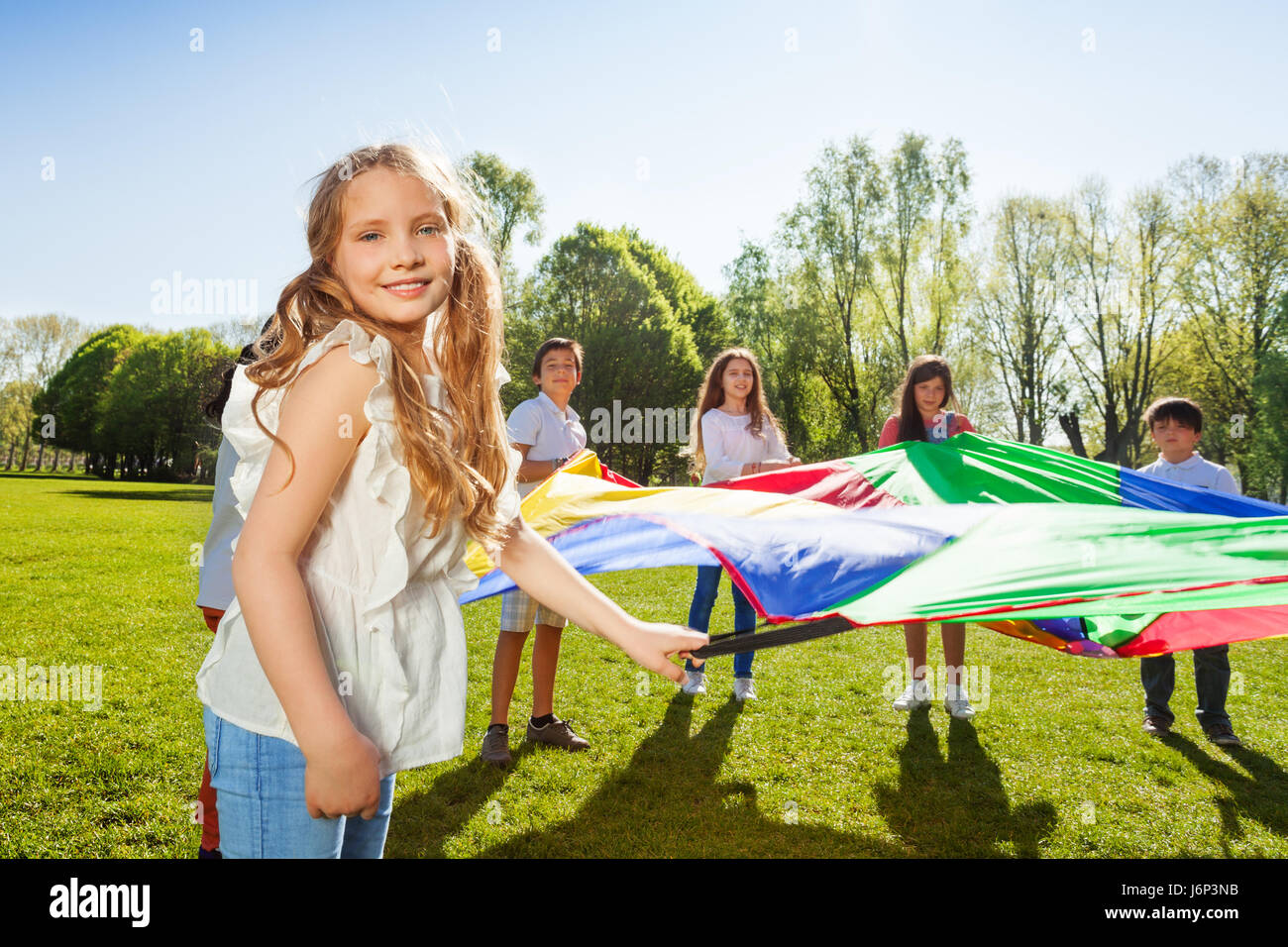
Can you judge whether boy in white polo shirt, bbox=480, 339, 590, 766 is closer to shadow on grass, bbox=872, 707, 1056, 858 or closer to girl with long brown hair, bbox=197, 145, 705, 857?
shadow on grass, bbox=872, 707, 1056, 858

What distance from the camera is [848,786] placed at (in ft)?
15.1

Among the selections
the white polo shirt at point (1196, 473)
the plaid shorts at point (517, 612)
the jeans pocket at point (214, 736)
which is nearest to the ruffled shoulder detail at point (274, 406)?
the jeans pocket at point (214, 736)

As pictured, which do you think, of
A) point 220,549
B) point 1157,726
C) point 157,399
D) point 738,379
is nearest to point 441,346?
point 220,549

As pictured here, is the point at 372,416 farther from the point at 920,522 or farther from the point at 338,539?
the point at 920,522

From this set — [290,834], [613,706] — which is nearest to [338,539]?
[290,834]

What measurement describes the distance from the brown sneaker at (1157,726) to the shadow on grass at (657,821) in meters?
2.87

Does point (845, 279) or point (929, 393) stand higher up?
point (845, 279)

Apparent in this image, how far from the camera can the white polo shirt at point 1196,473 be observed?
5.35 meters

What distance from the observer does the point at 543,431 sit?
529 cm

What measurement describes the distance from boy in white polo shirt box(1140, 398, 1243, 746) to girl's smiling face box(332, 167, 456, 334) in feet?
17.6

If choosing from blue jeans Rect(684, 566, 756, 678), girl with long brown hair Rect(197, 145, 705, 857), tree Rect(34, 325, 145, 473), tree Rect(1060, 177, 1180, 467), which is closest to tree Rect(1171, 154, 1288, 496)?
tree Rect(1060, 177, 1180, 467)

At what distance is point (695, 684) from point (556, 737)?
159cm

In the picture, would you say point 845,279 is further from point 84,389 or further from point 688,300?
point 84,389
